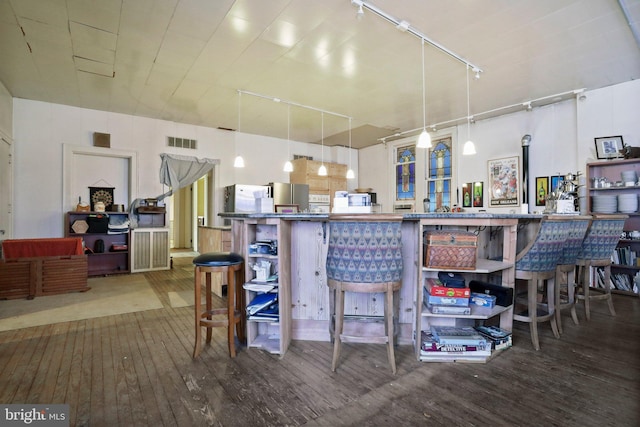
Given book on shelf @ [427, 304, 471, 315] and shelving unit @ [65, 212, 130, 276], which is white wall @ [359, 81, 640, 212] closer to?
book on shelf @ [427, 304, 471, 315]

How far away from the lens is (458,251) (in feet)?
7.15

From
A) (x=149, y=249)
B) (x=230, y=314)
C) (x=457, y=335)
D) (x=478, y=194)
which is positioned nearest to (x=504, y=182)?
(x=478, y=194)

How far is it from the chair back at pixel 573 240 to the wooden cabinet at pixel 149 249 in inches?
250

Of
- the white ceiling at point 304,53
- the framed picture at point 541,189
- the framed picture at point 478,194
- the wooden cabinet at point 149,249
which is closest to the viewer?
the white ceiling at point 304,53

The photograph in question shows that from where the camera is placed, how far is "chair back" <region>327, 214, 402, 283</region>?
197 cm

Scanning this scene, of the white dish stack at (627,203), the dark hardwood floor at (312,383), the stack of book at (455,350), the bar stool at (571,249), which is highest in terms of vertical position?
the white dish stack at (627,203)

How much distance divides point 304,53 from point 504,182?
461cm

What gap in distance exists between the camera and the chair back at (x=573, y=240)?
2.61 metres

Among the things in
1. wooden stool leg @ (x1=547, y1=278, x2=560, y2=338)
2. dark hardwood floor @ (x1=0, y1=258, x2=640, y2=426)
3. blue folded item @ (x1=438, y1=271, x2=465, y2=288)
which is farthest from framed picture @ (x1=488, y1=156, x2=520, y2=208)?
blue folded item @ (x1=438, y1=271, x2=465, y2=288)

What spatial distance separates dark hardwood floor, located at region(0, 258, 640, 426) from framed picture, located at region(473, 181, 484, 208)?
371 cm

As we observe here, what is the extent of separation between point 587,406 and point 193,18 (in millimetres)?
4296

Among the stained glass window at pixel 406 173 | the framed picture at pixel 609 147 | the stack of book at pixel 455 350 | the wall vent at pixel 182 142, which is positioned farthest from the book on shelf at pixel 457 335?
the wall vent at pixel 182 142

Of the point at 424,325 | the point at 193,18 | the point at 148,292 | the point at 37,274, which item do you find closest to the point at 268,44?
the point at 193,18

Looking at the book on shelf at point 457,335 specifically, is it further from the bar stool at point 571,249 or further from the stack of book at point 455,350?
the bar stool at point 571,249
